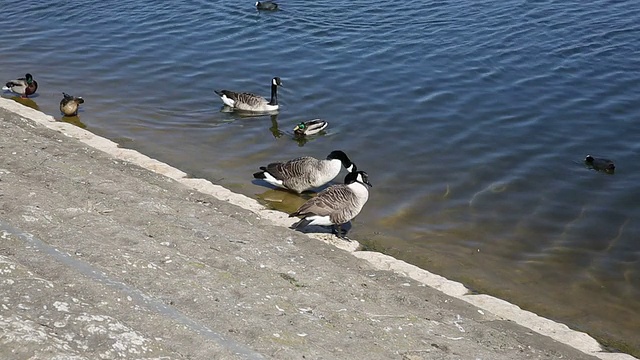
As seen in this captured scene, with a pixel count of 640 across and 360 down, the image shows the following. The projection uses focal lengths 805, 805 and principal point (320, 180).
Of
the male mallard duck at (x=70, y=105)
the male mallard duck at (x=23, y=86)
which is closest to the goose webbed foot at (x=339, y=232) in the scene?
the male mallard duck at (x=70, y=105)

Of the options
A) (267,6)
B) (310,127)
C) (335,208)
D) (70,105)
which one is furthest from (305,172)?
(267,6)

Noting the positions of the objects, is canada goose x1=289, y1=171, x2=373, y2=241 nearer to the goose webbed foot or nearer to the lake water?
the goose webbed foot

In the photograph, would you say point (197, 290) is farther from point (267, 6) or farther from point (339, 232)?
point (267, 6)

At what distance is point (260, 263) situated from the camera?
947cm

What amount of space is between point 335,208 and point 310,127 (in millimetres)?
4930

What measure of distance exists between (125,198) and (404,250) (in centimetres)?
406

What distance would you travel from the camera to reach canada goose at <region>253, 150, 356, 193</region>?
13.7m

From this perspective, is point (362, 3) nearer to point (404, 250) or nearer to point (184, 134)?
point (184, 134)

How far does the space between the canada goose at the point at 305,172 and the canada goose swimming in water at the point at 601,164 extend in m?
4.43

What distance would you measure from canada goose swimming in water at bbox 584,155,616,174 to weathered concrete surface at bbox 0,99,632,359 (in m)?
5.46

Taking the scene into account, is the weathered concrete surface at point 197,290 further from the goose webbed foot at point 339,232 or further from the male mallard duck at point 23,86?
the male mallard duck at point 23,86

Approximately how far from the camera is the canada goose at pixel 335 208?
1152 cm

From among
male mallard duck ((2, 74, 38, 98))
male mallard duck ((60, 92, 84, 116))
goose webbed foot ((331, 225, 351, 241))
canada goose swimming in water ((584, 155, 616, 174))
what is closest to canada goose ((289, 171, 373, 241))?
goose webbed foot ((331, 225, 351, 241))

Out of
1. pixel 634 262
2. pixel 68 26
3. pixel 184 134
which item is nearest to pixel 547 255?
pixel 634 262
